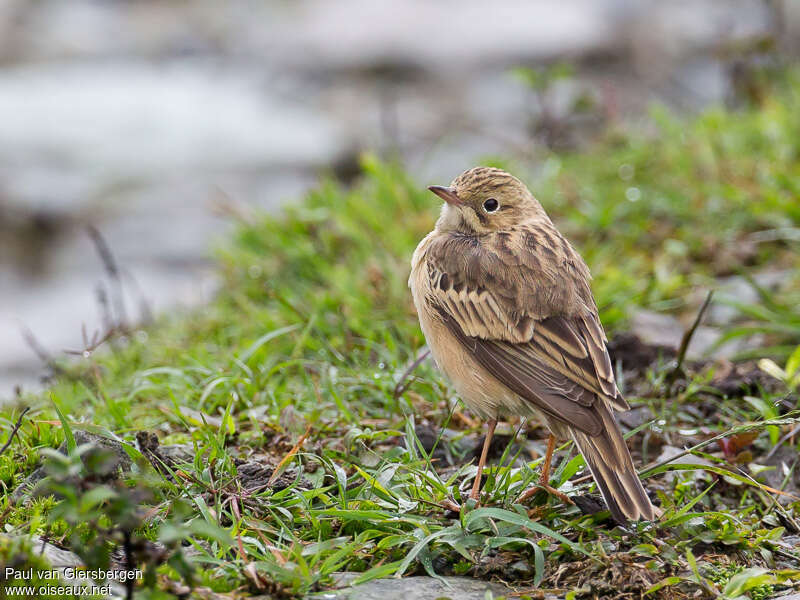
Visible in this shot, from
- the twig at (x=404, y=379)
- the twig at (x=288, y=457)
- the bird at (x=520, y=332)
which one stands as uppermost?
the bird at (x=520, y=332)

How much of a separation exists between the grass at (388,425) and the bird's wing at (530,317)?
38cm

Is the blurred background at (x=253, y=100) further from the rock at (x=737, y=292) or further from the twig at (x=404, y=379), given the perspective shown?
the twig at (x=404, y=379)

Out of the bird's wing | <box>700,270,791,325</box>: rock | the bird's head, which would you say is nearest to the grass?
<box>700,270,791,325</box>: rock

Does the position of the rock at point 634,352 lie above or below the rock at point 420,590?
above

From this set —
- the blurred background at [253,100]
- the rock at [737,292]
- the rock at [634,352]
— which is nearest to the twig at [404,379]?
the rock at [634,352]

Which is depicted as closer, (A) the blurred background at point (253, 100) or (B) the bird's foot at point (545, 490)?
(B) the bird's foot at point (545, 490)

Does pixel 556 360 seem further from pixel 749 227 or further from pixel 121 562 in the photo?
pixel 749 227

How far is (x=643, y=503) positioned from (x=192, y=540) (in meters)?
1.85

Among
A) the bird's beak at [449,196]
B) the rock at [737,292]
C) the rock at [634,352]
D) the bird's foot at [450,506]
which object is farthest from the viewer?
the rock at [737,292]

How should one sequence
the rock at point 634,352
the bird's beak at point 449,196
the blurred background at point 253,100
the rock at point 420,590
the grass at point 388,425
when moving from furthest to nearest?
the blurred background at point 253,100 → the rock at point 634,352 → the bird's beak at point 449,196 → the grass at point 388,425 → the rock at point 420,590

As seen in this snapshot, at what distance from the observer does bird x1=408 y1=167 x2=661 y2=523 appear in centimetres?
419

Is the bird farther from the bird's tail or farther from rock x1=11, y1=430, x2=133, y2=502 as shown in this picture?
rock x1=11, y1=430, x2=133, y2=502

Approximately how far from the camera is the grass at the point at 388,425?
152 inches

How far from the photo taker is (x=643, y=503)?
3.98 metres
